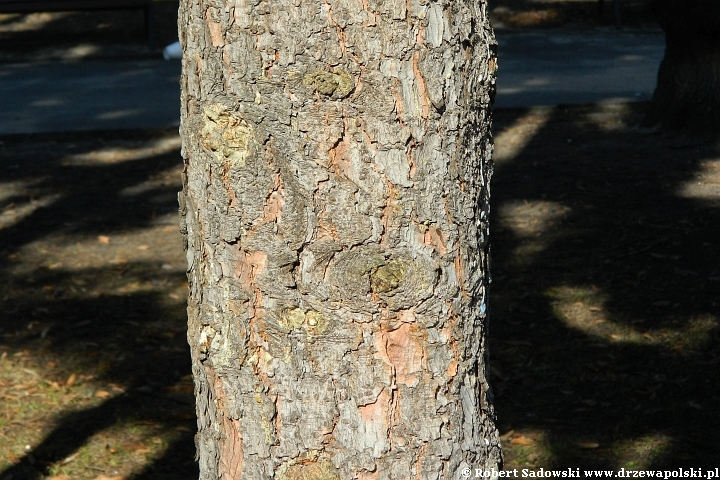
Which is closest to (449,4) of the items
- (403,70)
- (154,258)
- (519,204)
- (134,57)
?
(403,70)

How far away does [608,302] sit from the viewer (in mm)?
4992

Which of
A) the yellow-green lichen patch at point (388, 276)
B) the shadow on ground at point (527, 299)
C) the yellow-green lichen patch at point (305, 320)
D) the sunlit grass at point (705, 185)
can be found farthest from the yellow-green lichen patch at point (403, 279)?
the sunlit grass at point (705, 185)

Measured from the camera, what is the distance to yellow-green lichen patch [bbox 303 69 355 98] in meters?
1.62

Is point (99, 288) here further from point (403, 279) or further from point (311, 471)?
point (403, 279)

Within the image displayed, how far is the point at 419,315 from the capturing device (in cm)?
175

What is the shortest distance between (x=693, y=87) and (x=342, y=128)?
21.4 feet

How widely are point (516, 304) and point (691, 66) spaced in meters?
3.44

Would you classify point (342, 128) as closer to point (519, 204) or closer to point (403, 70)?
point (403, 70)

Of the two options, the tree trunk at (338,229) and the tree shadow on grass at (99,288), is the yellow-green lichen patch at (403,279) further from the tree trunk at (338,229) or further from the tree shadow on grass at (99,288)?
the tree shadow on grass at (99,288)

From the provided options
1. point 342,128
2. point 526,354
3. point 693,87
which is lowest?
point 526,354

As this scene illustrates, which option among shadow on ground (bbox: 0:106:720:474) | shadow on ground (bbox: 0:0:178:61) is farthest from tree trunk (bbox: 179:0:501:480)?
shadow on ground (bbox: 0:0:178:61)

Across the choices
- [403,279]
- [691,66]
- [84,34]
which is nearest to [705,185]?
[691,66]

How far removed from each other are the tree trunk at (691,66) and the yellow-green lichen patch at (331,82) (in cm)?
629

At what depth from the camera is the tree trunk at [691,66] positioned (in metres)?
7.24
